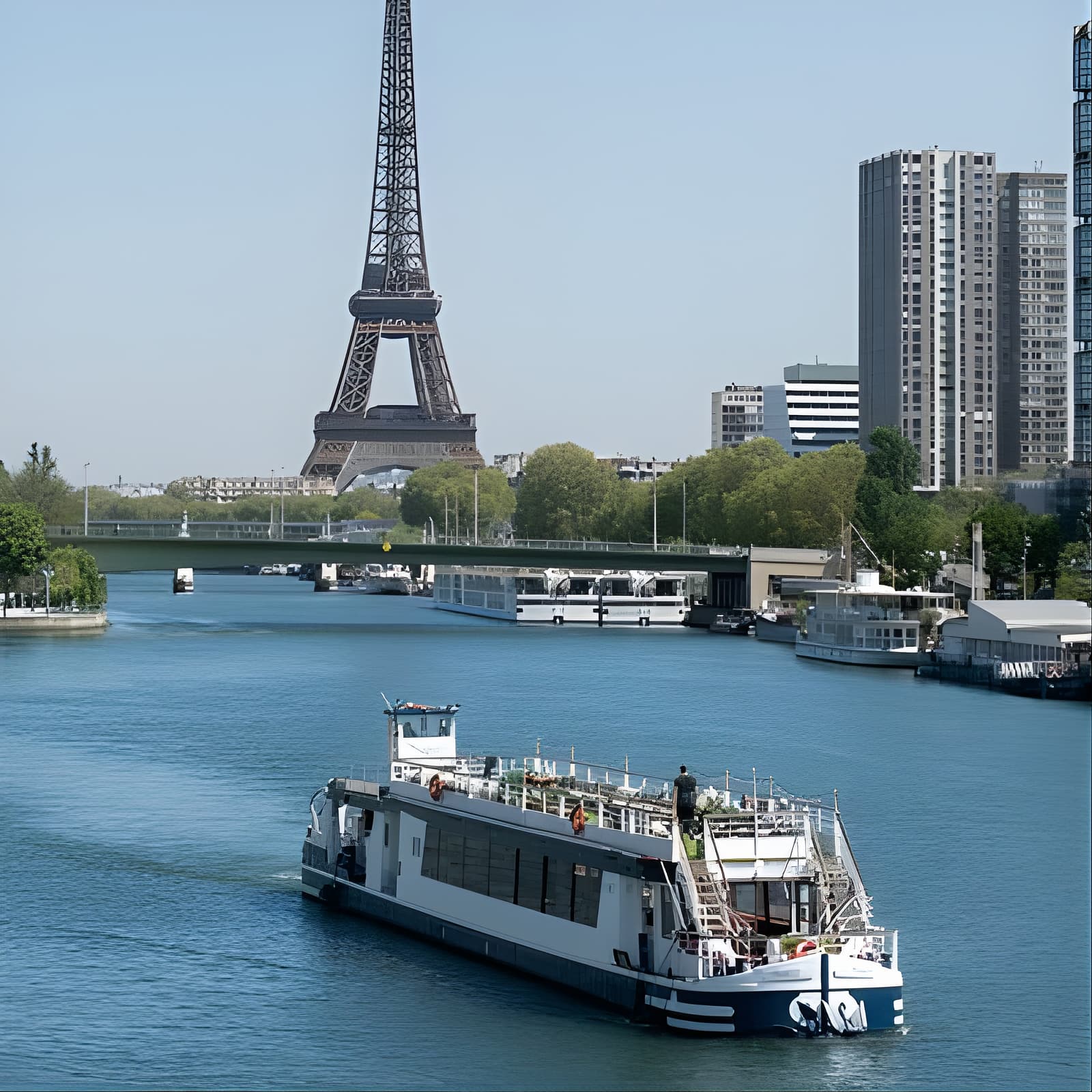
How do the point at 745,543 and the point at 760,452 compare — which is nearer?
the point at 745,543

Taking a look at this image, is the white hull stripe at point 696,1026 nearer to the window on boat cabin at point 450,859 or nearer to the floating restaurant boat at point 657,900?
the floating restaurant boat at point 657,900

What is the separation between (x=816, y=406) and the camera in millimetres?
168625

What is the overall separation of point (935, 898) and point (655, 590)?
6494cm

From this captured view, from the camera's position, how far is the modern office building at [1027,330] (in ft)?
412

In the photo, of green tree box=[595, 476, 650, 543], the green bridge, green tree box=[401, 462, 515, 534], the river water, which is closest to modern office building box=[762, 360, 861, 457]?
green tree box=[401, 462, 515, 534]

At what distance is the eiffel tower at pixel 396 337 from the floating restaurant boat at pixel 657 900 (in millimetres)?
116802

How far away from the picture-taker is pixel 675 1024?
17.3 m

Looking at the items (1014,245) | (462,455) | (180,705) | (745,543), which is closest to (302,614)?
(745,543)

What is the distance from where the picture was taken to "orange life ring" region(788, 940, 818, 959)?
55.6ft

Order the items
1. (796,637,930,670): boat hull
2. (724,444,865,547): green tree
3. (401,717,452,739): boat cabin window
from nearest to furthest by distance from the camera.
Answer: (401,717,452,739): boat cabin window, (796,637,930,670): boat hull, (724,444,865,547): green tree

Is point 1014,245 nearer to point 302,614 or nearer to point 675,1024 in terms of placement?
point 302,614

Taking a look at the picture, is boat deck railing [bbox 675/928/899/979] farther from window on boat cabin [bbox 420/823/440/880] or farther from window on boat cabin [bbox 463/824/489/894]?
window on boat cabin [bbox 420/823/440/880]

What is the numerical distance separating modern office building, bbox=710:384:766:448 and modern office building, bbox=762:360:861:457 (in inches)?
211

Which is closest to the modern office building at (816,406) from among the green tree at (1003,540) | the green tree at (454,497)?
the green tree at (454,497)
